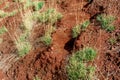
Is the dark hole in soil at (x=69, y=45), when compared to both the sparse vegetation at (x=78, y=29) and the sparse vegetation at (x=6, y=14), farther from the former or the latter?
the sparse vegetation at (x=6, y=14)

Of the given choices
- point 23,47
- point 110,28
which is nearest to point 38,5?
point 23,47

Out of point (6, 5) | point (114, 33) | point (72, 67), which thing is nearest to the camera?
point (72, 67)

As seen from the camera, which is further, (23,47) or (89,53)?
(23,47)

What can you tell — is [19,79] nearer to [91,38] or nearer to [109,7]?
[91,38]

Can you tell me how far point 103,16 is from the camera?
5402 mm

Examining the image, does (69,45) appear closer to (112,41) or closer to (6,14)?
(112,41)

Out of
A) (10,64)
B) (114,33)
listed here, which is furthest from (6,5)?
(114,33)

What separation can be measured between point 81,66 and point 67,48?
0.82 metres

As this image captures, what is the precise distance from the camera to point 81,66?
450cm

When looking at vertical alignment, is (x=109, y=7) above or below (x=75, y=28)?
above

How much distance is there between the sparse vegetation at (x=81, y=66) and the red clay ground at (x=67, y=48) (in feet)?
0.36

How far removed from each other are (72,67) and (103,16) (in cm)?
140

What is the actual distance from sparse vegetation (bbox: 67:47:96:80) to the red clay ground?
0.11 m

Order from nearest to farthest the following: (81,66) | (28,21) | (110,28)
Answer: (81,66)
(110,28)
(28,21)
